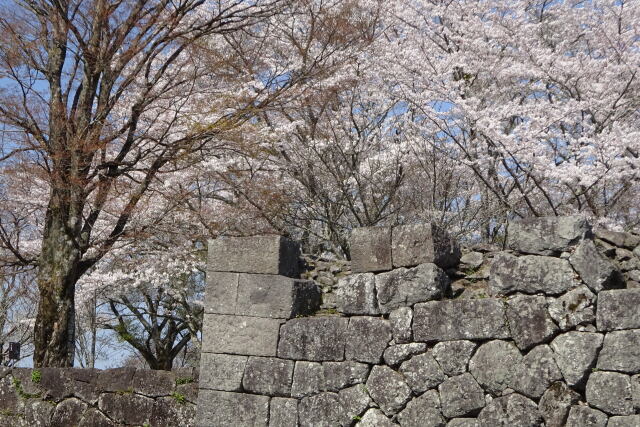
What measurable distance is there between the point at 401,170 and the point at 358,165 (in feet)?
2.36

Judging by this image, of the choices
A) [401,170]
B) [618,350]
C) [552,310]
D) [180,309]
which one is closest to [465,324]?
[552,310]

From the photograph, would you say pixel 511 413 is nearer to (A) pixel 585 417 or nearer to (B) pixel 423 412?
(A) pixel 585 417

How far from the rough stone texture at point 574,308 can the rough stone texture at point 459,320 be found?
A: 0.37 meters

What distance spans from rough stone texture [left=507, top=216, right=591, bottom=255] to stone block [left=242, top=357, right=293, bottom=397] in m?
2.13

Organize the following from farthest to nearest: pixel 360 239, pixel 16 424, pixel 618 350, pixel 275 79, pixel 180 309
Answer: pixel 180 309, pixel 275 79, pixel 16 424, pixel 360 239, pixel 618 350

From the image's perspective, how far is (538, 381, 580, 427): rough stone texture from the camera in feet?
15.9

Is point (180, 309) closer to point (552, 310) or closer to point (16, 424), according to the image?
point (16, 424)

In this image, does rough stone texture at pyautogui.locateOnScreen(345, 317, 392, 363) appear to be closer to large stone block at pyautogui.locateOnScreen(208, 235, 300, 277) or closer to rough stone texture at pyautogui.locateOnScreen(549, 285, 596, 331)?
large stone block at pyautogui.locateOnScreen(208, 235, 300, 277)

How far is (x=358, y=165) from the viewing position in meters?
12.0

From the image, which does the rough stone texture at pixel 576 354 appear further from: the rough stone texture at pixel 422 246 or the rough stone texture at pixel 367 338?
the rough stone texture at pixel 367 338

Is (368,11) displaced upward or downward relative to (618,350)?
upward

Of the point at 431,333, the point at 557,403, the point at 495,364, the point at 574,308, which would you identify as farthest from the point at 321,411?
the point at 574,308

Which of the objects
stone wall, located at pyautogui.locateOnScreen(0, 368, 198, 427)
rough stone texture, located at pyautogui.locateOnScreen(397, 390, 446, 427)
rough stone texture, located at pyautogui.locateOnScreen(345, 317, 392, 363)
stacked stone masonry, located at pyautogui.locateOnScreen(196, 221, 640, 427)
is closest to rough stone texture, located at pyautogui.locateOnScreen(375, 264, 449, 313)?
stacked stone masonry, located at pyautogui.locateOnScreen(196, 221, 640, 427)

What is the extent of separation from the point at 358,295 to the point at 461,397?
1158mm
